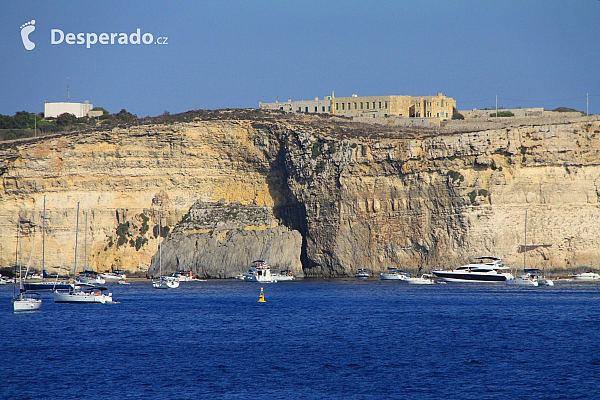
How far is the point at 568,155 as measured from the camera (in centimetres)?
7238

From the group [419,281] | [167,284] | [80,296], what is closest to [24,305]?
[80,296]

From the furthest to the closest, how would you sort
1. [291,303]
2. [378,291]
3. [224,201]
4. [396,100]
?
[396,100]
[224,201]
[378,291]
[291,303]

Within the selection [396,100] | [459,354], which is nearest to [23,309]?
[459,354]

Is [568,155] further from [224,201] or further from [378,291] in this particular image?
[224,201]

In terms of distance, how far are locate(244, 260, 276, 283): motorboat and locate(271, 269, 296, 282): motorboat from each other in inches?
27.1

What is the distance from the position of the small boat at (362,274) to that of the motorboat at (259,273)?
7.93 metres

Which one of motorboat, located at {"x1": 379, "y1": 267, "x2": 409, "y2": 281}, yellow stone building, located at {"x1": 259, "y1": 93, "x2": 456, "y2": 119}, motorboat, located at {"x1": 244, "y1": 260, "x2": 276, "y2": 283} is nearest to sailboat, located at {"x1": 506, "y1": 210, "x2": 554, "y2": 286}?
motorboat, located at {"x1": 379, "y1": 267, "x2": 409, "y2": 281}

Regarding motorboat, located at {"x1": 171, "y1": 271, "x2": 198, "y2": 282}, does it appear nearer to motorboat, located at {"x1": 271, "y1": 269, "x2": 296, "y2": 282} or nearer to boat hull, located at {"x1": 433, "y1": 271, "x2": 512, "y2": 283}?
motorboat, located at {"x1": 271, "y1": 269, "x2": 296, "y2": 282}

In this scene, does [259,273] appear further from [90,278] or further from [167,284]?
[90,278]

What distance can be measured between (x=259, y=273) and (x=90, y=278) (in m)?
14.3

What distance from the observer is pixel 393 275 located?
73.2 m

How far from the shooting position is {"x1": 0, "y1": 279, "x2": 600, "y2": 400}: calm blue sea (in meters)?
28.3

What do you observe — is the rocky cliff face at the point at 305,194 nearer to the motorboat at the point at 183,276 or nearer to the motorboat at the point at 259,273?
the motorboat at the point at 183,276

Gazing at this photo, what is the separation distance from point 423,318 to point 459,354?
1125 cm
